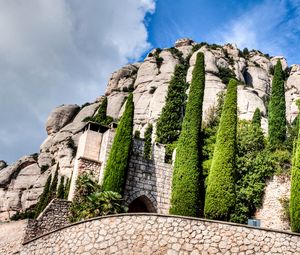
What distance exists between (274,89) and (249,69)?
95.8ft

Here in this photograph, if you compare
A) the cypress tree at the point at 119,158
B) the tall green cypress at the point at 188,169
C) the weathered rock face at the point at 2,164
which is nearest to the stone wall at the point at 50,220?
the cypress tree at the point at 119,158

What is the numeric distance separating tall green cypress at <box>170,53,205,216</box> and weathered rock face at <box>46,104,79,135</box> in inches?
1246

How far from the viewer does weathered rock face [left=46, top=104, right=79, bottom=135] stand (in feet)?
183

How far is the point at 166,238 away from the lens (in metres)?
13.4

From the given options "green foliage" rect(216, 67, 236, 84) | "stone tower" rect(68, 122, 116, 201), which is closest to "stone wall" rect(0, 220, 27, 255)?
"stone tower" rect(68, 122, 116, 201)

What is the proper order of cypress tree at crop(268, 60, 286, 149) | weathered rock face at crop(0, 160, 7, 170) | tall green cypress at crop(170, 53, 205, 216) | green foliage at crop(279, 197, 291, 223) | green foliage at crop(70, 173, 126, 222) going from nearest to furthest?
green foliage at crop(70, 173, 126, 222), green foliage at crop(279, 197, 291, 223), tall green cypress at crop(170, 53, 205, 216), cypress tree at crop(268, 60, 286, 149), weathered rock face at crop(0, 160, 7, 170)

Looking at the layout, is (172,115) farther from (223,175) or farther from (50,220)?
(50,220)

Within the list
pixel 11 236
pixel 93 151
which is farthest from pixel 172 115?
pixel 11 236

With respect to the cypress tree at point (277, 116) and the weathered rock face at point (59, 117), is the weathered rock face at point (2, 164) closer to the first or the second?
the weathered rock face at point (59, 117)

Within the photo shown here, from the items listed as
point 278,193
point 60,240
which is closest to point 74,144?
point 278,193

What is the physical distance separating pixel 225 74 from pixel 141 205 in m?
35.0

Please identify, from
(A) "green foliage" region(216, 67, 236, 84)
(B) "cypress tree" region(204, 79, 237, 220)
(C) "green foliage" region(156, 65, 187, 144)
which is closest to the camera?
(B) "cypress tree" region(204, 79, 237, 220)

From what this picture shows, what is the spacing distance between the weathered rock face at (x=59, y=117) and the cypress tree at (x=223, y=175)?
1374 inches

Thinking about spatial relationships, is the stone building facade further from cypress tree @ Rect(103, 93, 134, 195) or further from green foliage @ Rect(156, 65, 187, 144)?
green foliage @ Rect(156, 65, 187, 144)
